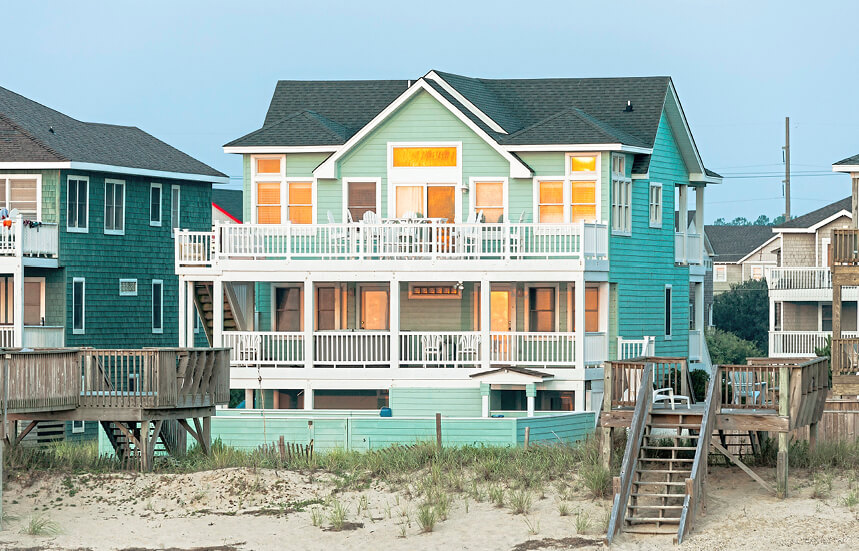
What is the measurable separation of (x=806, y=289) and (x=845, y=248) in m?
20.2

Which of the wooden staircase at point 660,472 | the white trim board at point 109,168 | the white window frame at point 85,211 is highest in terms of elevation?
the white trim board at point 109,168

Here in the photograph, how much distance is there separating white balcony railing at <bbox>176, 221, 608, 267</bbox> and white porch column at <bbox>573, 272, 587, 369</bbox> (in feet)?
2.08

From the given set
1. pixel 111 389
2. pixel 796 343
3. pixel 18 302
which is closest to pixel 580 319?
pixel 111 389

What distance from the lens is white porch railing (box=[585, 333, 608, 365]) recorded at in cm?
3816

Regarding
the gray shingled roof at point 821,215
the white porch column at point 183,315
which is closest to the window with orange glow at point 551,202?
the white porch column at point 183,315

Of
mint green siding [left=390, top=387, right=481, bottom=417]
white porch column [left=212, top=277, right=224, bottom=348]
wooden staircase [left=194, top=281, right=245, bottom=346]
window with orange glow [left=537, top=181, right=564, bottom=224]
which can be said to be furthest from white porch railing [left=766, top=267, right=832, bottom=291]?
white porch column [left=212, top=277, right=224, bottom=348]

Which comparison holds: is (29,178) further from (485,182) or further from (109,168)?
(485,182)

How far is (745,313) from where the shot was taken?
80.6m

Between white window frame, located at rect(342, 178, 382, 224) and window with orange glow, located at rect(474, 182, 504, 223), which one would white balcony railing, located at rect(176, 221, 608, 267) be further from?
white window frame, located at rect(342, 178, 382, 224)

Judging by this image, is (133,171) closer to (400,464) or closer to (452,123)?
(452,123)

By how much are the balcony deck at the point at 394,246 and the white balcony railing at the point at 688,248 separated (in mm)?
5933

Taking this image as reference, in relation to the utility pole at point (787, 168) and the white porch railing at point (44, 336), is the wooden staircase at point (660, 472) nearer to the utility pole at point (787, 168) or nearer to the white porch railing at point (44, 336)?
the white porch railing at point (44, 336)

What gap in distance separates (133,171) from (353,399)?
34.1 feet

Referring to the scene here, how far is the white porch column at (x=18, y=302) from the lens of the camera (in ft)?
134
